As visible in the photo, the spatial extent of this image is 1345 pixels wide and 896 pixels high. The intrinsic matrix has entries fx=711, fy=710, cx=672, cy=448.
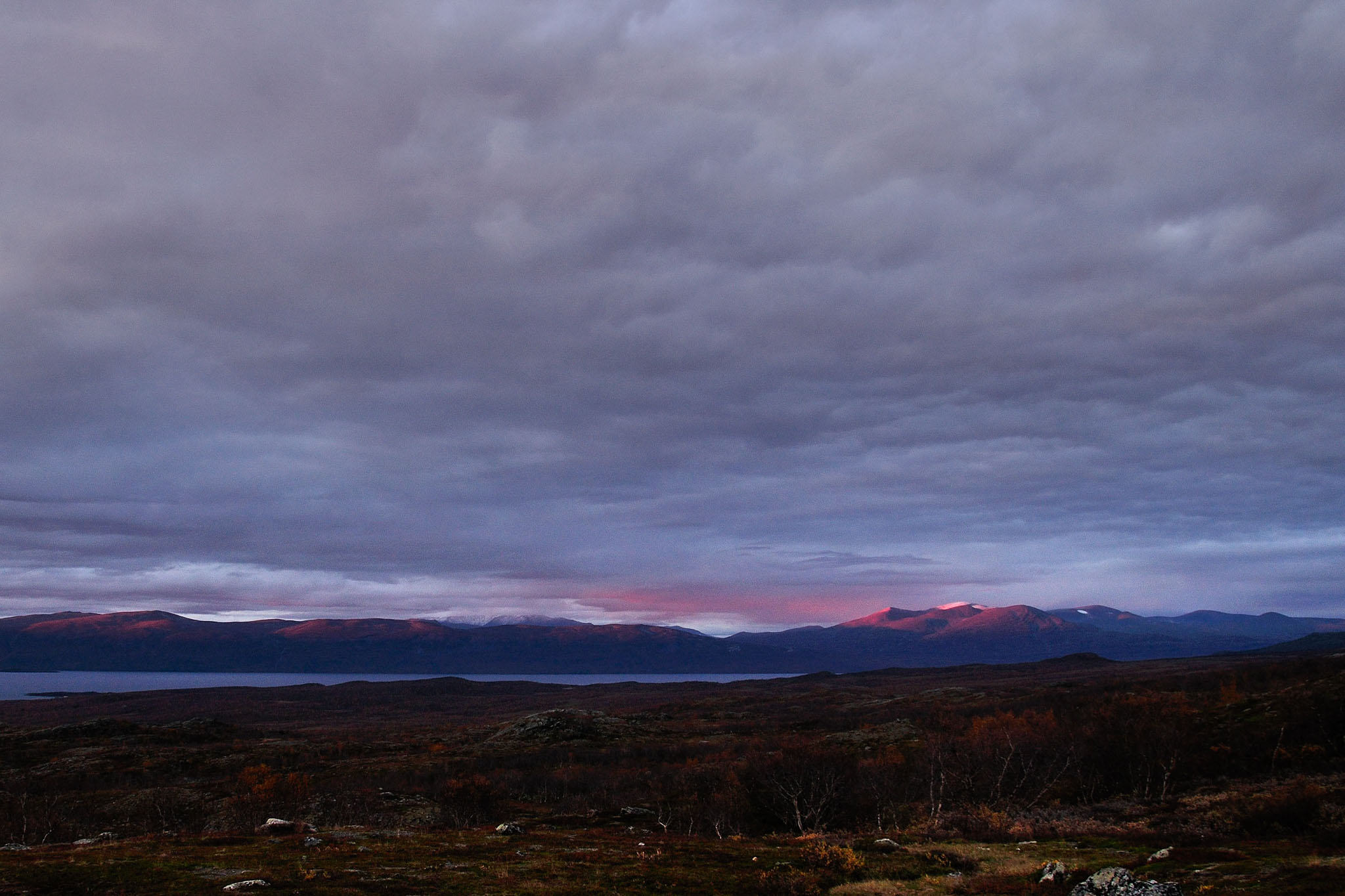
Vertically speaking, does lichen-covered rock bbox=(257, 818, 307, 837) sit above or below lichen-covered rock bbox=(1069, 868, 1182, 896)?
below

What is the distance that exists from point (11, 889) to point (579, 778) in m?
84.9

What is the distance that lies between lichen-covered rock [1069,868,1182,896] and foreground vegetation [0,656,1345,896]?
2.93m

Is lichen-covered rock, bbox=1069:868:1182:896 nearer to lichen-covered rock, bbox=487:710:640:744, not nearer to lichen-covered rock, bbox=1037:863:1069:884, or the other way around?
lichen-covered rock, bbox=1037:863:1069:884

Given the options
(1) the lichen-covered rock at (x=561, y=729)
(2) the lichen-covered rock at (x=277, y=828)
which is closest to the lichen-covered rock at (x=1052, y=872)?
(2) the lichen-covered rock at (x=277, y=828)

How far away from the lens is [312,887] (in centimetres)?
2375

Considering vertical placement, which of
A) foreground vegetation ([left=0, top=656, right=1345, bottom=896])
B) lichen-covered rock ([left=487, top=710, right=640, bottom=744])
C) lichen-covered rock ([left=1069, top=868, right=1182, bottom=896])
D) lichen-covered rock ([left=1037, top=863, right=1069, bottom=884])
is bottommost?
lichen-covered rock ([left=487, top=710, right=640, bottom=744])

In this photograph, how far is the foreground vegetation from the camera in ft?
91.5

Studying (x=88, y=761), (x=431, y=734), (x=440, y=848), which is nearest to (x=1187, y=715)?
(x=440, y=848)

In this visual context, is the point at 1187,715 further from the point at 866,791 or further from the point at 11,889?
the point at 11,889

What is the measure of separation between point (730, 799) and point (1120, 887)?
57.7 meters

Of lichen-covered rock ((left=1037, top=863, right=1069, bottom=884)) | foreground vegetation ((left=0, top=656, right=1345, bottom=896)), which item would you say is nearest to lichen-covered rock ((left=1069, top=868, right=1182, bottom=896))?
lichen-covered rock ((left=1037, top=863, right=1069, bottom=884))

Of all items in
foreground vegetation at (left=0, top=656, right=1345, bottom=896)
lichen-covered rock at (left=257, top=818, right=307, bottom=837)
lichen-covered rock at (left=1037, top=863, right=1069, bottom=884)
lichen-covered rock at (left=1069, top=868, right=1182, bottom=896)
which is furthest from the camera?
lichen-covered rock at (left=257, top=818, right=307, bottom=837)

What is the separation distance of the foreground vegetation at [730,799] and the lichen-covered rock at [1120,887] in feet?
9.61

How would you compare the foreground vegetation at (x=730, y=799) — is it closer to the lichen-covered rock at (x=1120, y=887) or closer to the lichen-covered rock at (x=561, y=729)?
the lichen-covered rock at (x=561, y=729)
